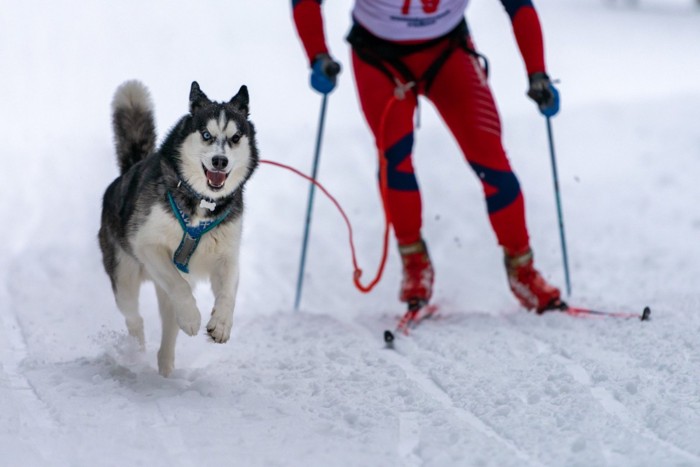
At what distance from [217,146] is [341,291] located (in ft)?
8.46

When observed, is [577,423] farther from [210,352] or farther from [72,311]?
[72,311]

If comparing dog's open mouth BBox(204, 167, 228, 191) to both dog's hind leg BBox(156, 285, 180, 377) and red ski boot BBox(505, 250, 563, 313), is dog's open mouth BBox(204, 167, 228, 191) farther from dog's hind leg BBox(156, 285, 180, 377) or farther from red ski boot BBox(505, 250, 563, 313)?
red ski boot BBox(505, 250, 563, 313)

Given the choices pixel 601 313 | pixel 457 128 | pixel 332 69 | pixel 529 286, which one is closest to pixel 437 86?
pixel 457 128

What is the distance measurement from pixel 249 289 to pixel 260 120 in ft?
13.3

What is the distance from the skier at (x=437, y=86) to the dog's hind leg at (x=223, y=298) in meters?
1.29

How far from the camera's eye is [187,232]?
3.42m

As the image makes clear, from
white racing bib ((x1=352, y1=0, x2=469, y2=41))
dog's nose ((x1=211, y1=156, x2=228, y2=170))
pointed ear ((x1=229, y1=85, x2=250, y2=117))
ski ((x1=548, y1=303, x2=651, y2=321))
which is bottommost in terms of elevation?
ski ((x1=548, y1=303, x2=651, y2=321))

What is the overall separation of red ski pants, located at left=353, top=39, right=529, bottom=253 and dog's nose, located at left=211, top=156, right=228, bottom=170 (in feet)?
5.05

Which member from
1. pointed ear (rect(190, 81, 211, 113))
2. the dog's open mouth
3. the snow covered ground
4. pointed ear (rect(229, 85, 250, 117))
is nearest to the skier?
the snow covered ground

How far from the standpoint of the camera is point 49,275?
17.3 feet

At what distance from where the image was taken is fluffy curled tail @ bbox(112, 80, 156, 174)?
3885 millimetres

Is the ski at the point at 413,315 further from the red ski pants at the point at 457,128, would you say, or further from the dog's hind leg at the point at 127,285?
the dog's hind leg at the point at 127,285

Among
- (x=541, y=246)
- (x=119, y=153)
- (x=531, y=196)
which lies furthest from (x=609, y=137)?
(x=119, y=153)

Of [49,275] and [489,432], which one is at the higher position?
[489,432]
